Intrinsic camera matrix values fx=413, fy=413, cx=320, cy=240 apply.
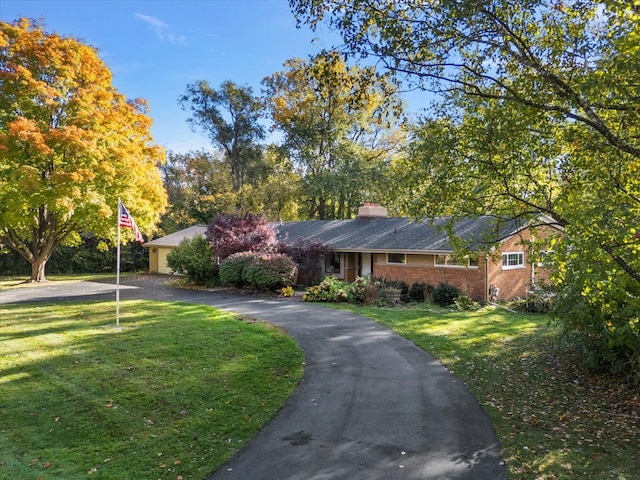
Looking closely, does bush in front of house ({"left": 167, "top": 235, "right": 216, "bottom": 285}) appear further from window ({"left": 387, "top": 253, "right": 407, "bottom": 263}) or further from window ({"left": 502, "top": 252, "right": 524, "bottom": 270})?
window ({"left": 502, "top": 252, "right": 524, "bottom": 270})

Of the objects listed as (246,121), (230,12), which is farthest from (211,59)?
(246,121)

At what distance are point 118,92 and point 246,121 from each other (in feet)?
60.5

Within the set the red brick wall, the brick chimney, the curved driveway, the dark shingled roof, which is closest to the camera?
the curved driveway

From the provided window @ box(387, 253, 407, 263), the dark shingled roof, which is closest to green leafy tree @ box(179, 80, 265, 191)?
the dark shingled roof

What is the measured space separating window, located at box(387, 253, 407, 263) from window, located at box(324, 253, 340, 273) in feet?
13.6

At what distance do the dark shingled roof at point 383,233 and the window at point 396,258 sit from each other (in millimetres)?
541

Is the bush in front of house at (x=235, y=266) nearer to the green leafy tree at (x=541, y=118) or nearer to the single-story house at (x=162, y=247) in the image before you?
the single-story house at (x=162, y=247)

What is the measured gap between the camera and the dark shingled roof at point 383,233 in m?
19.8

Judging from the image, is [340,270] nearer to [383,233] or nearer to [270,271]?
[383,233]

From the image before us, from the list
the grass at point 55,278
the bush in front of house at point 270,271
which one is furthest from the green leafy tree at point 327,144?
the grass at point 55,278

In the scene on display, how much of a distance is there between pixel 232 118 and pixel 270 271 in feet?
88.4

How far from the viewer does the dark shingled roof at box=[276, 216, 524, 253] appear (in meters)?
19.8

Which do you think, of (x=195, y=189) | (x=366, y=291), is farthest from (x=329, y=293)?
(x=195, y=189)

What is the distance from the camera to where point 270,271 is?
812 inches
